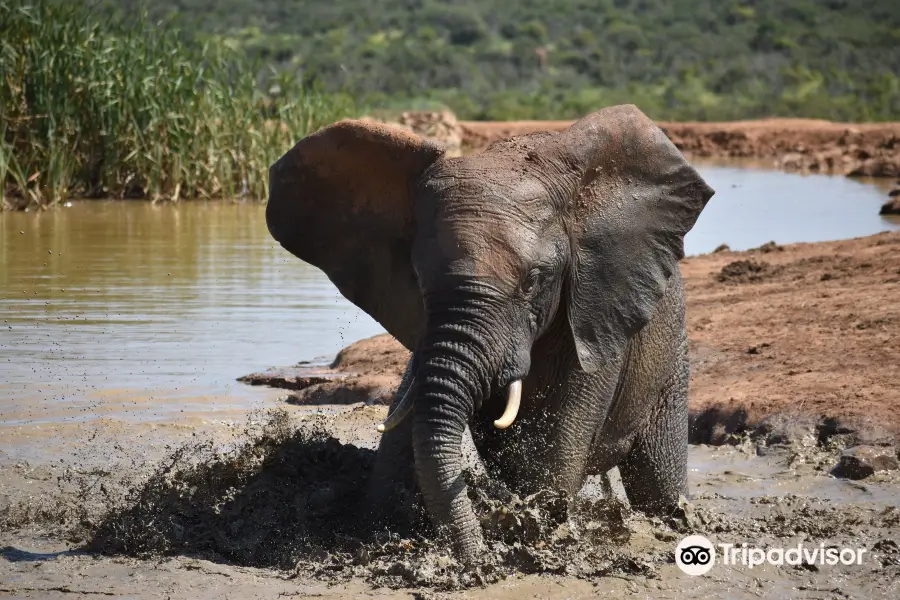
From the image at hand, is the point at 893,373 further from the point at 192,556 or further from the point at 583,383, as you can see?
the point at 192,556

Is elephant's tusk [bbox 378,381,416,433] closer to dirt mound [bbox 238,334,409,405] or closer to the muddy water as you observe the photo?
the muddy water

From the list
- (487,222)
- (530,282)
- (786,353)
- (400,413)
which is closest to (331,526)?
(400,413)

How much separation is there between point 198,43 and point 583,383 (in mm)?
16810

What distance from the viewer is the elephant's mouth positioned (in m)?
4.97

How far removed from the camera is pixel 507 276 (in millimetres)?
4996

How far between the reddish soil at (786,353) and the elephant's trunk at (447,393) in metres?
3.70

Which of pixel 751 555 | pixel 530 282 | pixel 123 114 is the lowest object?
pixel 751 555

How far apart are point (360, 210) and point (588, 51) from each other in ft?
215

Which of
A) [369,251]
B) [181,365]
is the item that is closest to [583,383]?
[369,251]

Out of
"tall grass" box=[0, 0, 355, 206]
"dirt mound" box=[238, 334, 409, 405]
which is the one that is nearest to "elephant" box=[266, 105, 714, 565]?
"dirt mound" box=[238, 334, 409, 405]

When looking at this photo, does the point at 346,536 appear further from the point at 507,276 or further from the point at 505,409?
the point at 507,276

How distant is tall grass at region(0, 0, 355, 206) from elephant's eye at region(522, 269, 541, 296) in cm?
1362

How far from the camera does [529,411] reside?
220 inches

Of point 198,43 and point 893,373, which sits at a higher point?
point 198,43
